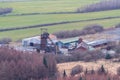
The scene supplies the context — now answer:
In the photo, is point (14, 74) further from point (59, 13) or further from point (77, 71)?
point (59, 13)

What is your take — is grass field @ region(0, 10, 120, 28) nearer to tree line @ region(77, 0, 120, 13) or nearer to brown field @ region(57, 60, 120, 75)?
tree line @ region(77, 0, 120, 13)

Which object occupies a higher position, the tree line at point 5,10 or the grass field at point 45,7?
the tree line at point 5,10

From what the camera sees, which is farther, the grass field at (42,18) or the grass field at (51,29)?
the grass field at (42,18)

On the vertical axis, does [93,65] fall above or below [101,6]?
above

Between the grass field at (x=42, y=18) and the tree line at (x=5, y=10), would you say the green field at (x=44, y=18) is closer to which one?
the grass field at (x=42, y=18)

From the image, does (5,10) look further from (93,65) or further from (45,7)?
(93,65)

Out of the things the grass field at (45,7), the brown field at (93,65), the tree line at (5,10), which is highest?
the brown field at (93,65)

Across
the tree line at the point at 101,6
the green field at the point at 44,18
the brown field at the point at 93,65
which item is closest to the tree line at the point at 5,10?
the green field at the point at 44,18

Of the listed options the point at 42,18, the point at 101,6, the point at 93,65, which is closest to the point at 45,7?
the point at 101,6

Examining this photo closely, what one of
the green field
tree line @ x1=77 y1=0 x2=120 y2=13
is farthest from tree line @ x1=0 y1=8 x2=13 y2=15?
tree line @ x1=77 y1=0 x2=120 y2=13

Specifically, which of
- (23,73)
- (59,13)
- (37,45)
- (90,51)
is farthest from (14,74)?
(59,13)

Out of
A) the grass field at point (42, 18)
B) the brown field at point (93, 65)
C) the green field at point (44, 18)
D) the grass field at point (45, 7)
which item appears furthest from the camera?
the grass field at point (45, 7)
